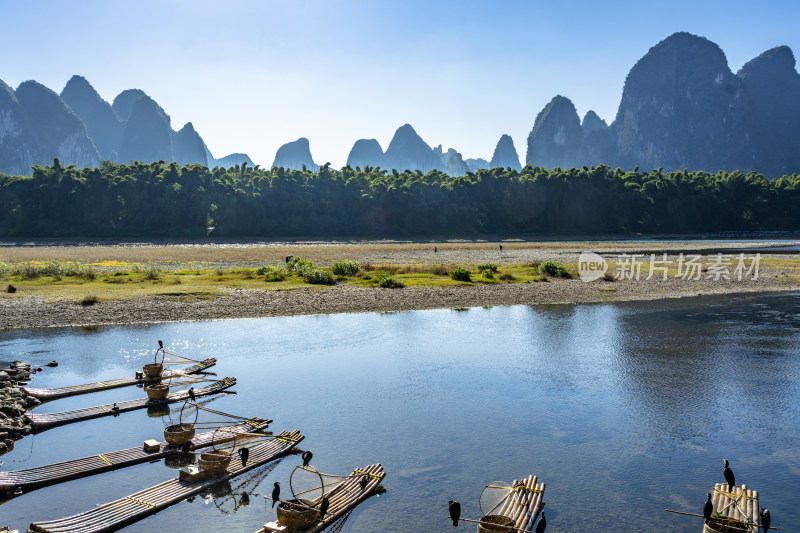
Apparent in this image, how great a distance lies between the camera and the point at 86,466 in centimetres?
1541

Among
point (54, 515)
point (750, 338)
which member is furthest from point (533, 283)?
point (54, 515)

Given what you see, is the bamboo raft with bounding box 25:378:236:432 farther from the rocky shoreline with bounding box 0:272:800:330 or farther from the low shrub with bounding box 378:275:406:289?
the low shrub with bounding box 378:275:406:289

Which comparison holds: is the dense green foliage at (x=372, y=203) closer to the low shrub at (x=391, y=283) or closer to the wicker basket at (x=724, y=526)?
the low shrub at (x=391, y=283)

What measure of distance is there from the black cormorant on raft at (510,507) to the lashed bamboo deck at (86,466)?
8.11 m

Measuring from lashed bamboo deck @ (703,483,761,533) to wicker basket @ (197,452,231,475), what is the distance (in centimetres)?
1140

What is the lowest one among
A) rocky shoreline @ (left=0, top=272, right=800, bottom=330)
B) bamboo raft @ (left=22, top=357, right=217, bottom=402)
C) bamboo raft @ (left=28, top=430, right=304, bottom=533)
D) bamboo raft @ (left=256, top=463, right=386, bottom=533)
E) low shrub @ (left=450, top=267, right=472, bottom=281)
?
bamboo raft @ (left=256, top=463, right=386, bottom=533)

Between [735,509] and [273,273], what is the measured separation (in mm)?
45188

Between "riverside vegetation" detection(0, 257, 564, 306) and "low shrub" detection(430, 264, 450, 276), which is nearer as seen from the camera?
"riverside vegetation" detection(0, 257, 564, 306)

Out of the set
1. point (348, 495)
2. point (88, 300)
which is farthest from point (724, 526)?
point (88, 300)

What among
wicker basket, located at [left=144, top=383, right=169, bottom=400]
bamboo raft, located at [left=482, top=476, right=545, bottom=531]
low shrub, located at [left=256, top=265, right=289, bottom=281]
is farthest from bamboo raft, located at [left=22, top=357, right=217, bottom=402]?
low shrub, located at [left=256, top=265, right=289, bottom=281]

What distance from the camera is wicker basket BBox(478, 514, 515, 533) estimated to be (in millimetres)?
11641

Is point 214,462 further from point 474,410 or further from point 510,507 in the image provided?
point 474,410

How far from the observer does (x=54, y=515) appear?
13.3m

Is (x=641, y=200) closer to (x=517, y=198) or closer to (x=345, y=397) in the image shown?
(x=517, y=198)
